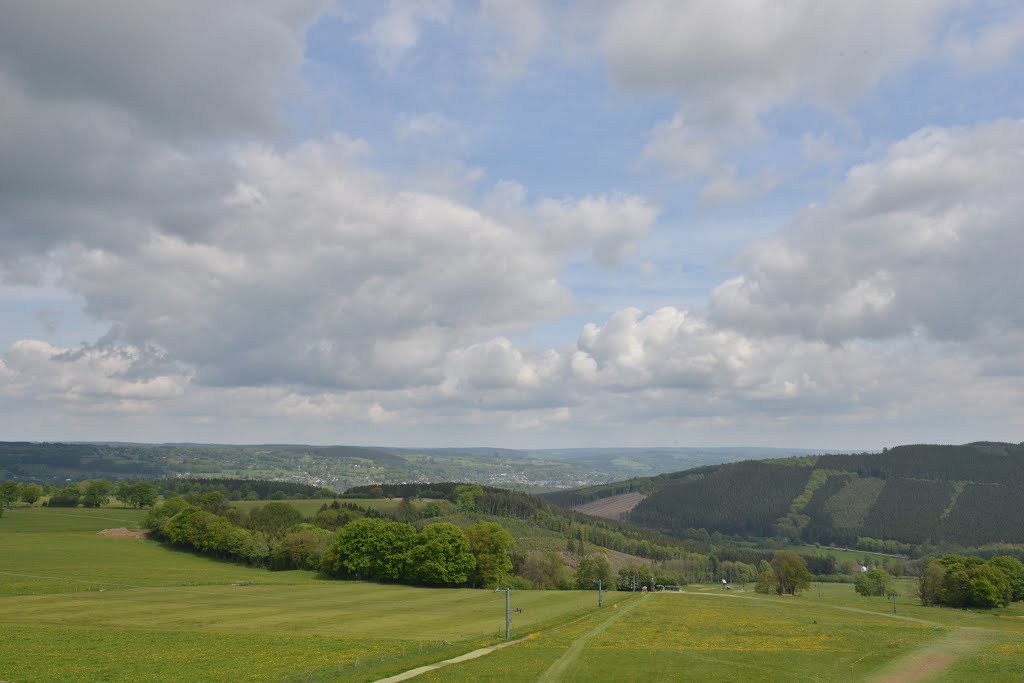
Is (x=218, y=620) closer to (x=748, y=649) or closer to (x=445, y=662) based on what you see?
(x=445, y=662)

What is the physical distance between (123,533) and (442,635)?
152891 millimetres

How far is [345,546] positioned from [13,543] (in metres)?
86.1

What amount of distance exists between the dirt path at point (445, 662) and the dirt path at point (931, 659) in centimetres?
3119

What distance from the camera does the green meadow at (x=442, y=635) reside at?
47.4 m

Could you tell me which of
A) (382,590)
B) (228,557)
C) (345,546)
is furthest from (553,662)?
(228,557)

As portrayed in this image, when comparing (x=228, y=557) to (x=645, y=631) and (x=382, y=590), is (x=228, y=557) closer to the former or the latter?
(x=382, y=590)

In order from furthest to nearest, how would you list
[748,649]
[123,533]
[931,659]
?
1. [123,533]
2. [748,649]
3. [931,659]

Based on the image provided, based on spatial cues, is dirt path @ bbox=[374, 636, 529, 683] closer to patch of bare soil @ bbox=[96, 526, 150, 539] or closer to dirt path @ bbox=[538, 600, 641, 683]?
dirt path @ bbox=[538, 600, 641, 683]

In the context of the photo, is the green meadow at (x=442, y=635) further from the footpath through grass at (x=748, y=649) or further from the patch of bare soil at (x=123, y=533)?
the patch of bare soil at (x=123, y=533)

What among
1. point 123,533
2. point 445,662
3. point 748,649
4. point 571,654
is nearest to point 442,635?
point 445,662

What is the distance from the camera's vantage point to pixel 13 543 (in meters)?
153

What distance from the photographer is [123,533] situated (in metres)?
180

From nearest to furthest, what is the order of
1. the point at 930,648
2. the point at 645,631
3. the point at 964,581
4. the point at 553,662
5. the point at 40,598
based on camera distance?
the point at 553,662
the point at 930,648
the point at 645,631
the point at 40,598
the point at 964,581

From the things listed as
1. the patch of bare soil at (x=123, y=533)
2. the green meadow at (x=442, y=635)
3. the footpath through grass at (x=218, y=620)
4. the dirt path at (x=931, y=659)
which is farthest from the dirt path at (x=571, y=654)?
the patch of bare soil at (x=123, y=533)
